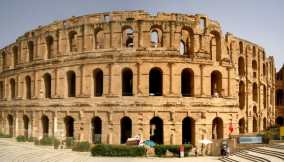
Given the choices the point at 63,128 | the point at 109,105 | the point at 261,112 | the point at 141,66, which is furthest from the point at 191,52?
the point at 261,112

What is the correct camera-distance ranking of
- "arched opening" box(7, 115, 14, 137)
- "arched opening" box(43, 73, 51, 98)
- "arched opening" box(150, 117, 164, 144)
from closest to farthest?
1. "arched opening" box(150, 117, 164, 144)
2. "arched opening" box(43, 73, 51, 98)
3. "arched opening" box(7, 115, 14, 137)

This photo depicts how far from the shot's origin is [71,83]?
34812 mm

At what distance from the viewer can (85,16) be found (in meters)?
33.2

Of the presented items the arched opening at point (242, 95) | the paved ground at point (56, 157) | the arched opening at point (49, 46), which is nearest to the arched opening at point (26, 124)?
the arched opening at point (49, 46)

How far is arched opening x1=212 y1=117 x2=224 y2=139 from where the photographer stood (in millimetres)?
32656

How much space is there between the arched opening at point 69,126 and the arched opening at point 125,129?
5.13 meters

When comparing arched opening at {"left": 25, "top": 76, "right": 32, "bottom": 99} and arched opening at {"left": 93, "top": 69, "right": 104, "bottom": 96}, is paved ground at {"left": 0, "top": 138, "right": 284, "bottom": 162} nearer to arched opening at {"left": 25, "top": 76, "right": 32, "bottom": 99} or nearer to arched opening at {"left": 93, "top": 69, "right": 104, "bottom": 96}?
arched opening at {"left": 93, "top": 69, "right": 104, "bottom": 96}

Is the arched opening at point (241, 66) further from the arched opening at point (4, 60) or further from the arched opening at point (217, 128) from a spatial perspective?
the arched opening at point (4, 60)

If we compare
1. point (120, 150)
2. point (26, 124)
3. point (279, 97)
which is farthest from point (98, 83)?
point (279, 97)

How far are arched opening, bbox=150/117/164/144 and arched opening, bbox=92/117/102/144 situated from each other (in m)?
4.70

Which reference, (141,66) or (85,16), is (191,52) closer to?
(141,66)

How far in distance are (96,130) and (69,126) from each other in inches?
117

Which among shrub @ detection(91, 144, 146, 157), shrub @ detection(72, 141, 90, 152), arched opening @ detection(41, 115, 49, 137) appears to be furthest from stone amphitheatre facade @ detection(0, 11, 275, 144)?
shrub @ detection(91, 144, 146, 157)

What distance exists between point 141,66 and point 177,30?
456 cm
